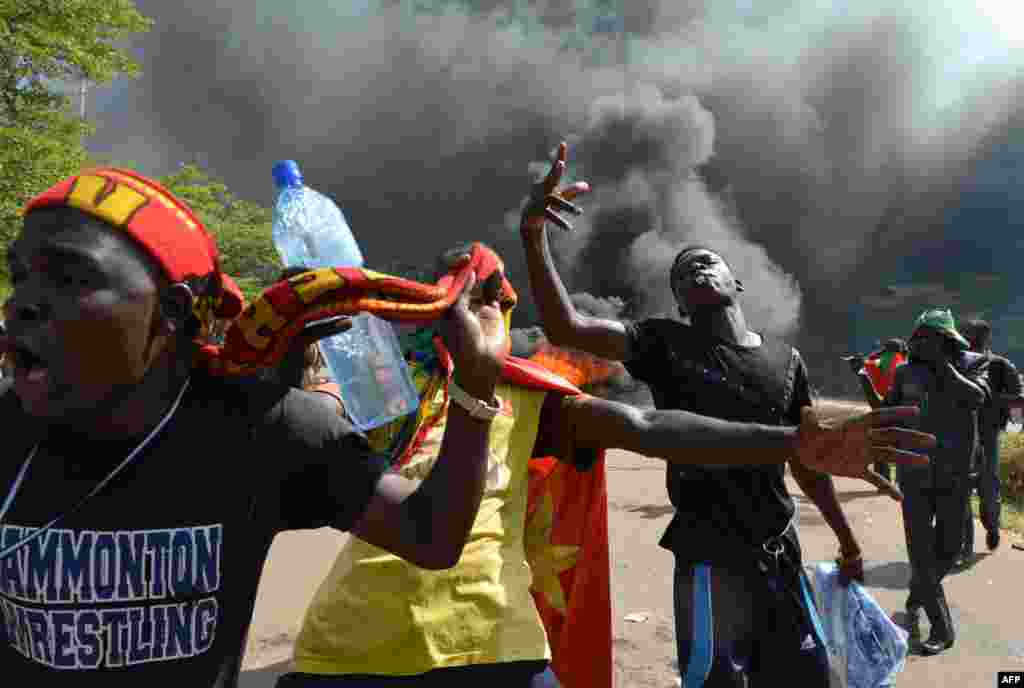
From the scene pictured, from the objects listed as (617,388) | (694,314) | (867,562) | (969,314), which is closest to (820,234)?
(969,314)

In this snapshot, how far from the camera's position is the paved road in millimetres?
3855

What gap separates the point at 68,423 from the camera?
3.65 ft

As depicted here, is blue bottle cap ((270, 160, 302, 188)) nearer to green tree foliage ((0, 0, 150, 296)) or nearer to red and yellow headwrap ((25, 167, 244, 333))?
red and yellow headwrap ((25, 167, 244, 333))

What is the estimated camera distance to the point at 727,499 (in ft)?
8.07

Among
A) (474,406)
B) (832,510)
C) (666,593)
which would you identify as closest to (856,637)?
(832,510)

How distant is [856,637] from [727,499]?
0.80 m

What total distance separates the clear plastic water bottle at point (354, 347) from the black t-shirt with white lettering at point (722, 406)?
1023 millimetres

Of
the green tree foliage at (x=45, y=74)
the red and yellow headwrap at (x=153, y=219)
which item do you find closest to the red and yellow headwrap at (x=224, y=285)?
the red and yellow headwrap at (x=153, y=219)

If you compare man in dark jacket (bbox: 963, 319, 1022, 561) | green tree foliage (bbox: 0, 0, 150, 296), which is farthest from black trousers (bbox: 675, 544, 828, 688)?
green tree foliage (bbox: 0, 0, 150, 296)

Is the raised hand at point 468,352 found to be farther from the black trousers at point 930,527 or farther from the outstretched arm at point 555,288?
the black trousers at point 930,527

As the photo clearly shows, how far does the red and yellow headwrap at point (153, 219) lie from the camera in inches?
42.4

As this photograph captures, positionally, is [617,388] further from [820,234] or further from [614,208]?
[820,234]

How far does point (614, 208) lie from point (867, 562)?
2359 cm

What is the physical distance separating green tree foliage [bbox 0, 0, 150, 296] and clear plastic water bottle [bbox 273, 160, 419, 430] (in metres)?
10.8
